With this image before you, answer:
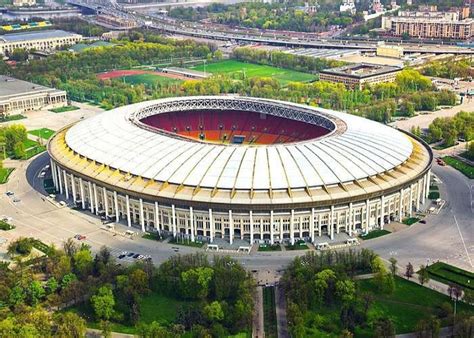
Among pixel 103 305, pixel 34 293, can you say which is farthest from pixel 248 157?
pixel 34 293

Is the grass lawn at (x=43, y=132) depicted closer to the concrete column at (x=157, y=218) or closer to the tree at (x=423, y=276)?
the concrete column at (x=157, y=218)

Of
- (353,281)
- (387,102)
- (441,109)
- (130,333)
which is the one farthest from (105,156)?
(441,109)

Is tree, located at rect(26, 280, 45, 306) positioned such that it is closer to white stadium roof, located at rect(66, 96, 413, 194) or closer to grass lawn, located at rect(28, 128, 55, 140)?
white stadium roof, located at rect(66, 96, 413, 194)

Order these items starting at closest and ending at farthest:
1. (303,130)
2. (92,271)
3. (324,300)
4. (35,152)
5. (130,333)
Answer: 1. (130,333)
2. (324,300)
3. (92,271)
4. (303,130)
5. (35,152)

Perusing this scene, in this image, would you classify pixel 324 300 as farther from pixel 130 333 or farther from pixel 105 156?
pixel 105 156

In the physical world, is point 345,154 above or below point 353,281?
above

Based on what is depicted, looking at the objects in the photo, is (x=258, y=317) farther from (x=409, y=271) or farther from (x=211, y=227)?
(x=211, y=227)

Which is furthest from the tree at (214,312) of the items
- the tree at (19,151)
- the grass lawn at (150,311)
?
the tree at (19,151)
